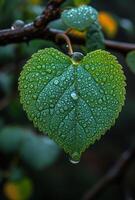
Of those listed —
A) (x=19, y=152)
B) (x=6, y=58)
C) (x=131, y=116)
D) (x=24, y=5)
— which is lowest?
(x=131, y=116)

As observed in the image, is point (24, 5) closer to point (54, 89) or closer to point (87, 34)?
point (87, 34)

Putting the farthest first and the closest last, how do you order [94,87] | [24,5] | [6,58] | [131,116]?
1. [131,116]
2. [6,58]
3. [24,5]
4. [94,87]

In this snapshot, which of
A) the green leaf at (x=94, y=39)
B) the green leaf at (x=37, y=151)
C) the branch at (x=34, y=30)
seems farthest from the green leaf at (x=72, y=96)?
the green leaf at (x=37, y=151)

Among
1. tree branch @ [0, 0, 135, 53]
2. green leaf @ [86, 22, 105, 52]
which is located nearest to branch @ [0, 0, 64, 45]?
tree branch @ [0, 0, 135, 53]

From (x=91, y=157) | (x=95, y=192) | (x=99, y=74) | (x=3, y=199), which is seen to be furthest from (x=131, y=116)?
(x=99, y=74)

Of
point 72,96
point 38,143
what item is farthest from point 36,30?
point 38,143

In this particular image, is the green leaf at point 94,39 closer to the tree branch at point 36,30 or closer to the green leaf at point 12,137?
the tree branch at point 36,30

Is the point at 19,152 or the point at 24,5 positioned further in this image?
the point at 19,152
